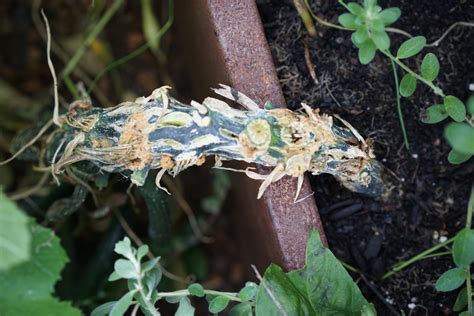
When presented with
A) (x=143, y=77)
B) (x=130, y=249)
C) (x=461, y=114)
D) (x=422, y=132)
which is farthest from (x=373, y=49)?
(x=143, y=77)

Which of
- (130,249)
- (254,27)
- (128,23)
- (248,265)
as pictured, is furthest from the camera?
(128,23)

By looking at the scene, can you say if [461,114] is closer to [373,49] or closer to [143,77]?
[373,49]

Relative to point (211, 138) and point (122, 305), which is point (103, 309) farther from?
point (211, 138)

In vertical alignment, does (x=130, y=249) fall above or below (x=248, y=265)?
above

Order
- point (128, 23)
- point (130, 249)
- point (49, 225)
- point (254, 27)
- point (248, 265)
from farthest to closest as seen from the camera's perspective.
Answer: point (128, 23) < point (248, 265) < point (49, 225) < point (254, 27) < point (130, 249)

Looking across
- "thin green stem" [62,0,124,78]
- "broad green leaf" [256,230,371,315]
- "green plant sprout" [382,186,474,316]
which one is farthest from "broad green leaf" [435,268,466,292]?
"thin green stem" [62,0,124,78]

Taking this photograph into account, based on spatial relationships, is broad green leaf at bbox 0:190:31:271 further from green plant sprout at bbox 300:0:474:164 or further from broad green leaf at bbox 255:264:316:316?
green plant sprout at bbox 300:0:474:164

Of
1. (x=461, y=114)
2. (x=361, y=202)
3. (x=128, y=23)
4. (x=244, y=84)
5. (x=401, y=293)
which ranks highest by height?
(x=128, y=23)
